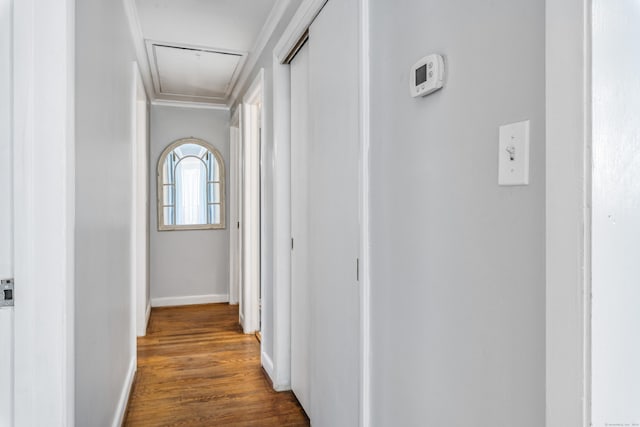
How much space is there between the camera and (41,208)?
117cm

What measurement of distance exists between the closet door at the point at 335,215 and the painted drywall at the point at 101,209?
94cm

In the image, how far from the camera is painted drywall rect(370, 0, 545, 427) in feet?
2.67

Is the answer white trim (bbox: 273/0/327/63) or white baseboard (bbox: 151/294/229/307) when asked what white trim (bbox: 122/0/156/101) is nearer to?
white trim (bbox: 273/0/327/63)

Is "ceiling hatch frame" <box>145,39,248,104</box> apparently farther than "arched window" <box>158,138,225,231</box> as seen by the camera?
No

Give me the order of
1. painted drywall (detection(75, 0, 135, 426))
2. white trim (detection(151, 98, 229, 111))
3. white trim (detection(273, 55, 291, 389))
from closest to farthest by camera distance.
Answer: painted drywall (detection(75, 0, 135, 426)), white trim (detection(273, 55, 291, 389)), white trim (detection(151, 98, 229, 111))

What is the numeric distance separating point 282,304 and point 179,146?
10.1 feet

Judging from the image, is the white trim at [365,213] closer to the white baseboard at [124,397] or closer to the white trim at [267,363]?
the white baseboard at [124,397]

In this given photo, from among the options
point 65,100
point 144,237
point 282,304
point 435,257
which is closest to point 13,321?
point 65,100

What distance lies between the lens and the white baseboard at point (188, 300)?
5059mm

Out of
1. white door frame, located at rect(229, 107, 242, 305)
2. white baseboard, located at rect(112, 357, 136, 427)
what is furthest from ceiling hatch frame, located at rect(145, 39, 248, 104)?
white baseboard, located at rect(112, 357, 136, 427)

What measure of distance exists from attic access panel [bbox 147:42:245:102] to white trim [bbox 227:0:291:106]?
0.06 metres

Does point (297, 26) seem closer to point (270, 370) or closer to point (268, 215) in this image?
point (268, 215)

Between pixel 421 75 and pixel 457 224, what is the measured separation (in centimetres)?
42

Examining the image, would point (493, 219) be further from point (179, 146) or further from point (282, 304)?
point (179, 146)
